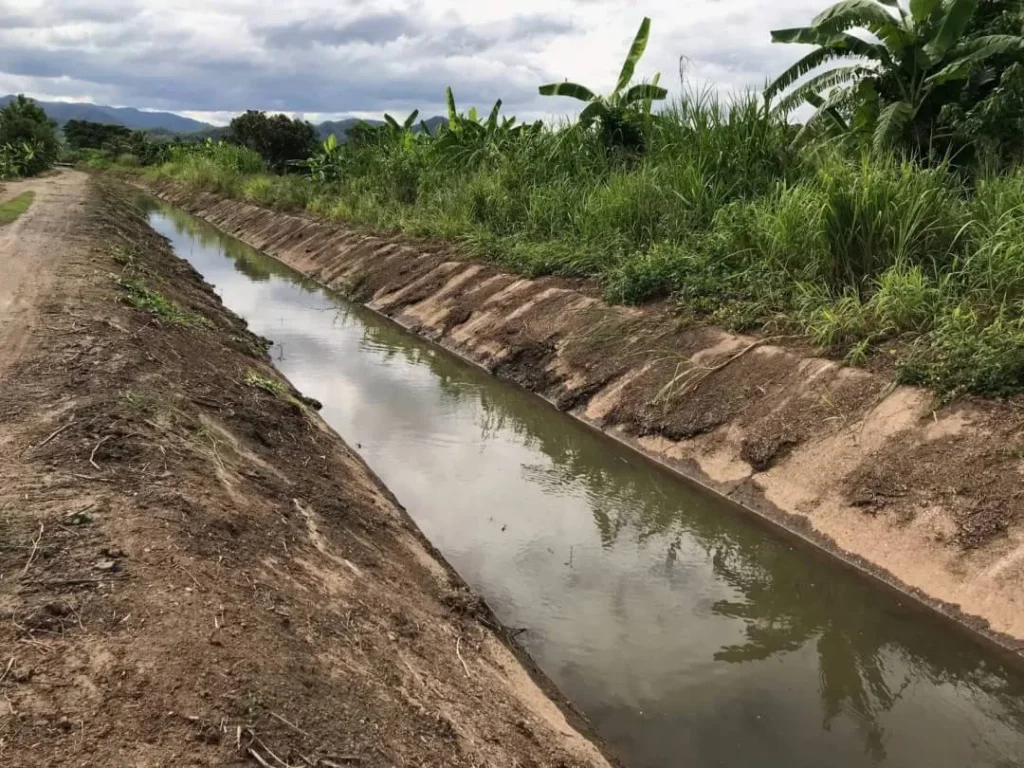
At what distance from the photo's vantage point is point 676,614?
459 cm

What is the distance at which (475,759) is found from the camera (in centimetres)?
273

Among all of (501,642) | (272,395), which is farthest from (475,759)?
(272,395)

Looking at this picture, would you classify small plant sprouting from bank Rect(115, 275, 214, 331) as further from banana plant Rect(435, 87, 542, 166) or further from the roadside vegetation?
banana plant Rect(435, 87, 542, 166)

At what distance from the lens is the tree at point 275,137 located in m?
34.5

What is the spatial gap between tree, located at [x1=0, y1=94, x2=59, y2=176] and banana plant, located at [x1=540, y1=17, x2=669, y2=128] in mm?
35541

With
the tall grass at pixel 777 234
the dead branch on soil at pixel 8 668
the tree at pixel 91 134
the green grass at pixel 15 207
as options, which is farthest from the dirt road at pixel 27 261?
the tree at pixel 91 134

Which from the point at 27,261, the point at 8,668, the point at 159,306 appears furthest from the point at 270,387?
the point at 27,261

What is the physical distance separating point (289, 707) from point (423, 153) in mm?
17120

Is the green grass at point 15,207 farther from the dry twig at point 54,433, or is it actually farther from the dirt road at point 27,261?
the dry twig at point 54,433

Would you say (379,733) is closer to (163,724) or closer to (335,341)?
(163,724)

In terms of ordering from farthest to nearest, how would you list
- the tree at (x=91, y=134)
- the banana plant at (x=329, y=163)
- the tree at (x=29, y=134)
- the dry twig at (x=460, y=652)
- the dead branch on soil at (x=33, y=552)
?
the tree at (x=91, y=134)
the tree at (x=29, y=134)
the banana plant at (x=329, y=163)
the dry twig at (x=460, y=652)
the dead branch on soil at (x=33, y=552)

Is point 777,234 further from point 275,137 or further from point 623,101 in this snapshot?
point 275,137

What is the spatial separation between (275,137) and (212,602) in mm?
34974

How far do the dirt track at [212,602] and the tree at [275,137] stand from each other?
31111 millimetres
